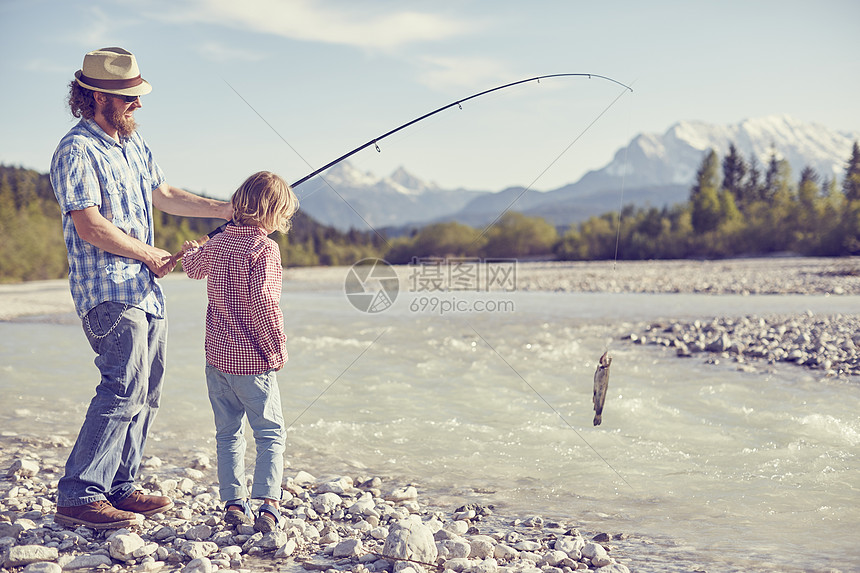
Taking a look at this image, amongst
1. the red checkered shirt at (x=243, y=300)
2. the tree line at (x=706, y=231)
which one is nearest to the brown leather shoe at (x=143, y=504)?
the red checkered shirt at (x=243, y=300)

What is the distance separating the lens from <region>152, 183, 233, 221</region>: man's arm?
11.5 ft

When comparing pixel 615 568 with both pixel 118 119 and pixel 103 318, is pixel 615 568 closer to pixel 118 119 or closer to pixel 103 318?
pixel 103 318

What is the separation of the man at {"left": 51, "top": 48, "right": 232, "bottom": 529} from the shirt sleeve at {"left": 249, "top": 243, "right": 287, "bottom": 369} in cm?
50

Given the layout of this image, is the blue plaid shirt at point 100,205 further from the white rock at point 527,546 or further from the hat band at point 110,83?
the white rock at point 527,546

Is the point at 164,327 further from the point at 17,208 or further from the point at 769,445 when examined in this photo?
the point at 17,208

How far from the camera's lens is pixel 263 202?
122 inches

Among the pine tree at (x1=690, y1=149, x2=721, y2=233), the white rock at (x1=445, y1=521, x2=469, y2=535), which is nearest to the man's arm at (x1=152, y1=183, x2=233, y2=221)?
the white rock at (x1=445, y1=521, x2=469, y2=535)

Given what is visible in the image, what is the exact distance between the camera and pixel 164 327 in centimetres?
341

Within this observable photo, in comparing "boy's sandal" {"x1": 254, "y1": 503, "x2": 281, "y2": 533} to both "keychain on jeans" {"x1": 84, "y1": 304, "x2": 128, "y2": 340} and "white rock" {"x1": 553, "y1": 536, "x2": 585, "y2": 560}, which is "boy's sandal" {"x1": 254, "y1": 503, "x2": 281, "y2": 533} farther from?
"white rock" {"x1": 553, "y1": 536, "x2": 585, "y2": 560}

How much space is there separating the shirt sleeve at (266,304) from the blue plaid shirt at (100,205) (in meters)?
0.56

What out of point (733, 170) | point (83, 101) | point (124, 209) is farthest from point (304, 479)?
point (733, 170)

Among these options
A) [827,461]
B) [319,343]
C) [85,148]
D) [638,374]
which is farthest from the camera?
[319,343]

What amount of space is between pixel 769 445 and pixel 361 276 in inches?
1424

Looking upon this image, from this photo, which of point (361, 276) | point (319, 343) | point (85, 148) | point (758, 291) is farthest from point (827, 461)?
point (361, 276)
